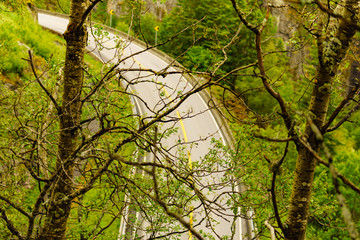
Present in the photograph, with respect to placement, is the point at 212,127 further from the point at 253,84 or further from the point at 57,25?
the point at 57,25

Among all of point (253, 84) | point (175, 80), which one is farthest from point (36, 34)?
point (253, 84)

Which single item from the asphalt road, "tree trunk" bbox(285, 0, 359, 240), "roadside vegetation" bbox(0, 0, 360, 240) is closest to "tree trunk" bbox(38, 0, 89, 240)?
"roadside vegetation" bbox(0, 0, 360, 240)

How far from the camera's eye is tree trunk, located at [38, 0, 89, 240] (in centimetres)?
380

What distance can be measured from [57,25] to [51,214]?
3316 cm

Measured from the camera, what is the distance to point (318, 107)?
10.2 ft

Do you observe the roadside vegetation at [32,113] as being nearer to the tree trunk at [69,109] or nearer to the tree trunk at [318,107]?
the tree trunk at [69,109]

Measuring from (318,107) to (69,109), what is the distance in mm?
2645

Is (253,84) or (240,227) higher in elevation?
(253,84)

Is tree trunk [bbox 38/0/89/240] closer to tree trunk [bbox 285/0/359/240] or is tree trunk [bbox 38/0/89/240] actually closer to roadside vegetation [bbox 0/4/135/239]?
roadside vegetation [bbox 0/4/135/239]

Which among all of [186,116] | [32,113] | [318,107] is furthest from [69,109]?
[186,116]

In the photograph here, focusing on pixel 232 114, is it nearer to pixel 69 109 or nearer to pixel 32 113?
pixel 69 109

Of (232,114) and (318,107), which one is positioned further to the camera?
(232,114)

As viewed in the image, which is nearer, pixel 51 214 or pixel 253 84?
pixel 51 214

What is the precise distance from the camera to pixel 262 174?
10.4 m
